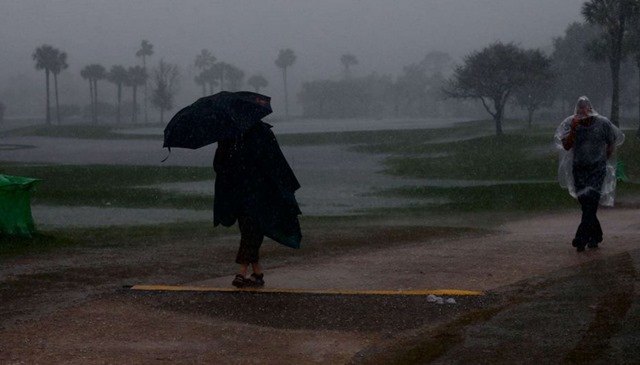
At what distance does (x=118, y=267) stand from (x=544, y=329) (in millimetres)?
5348

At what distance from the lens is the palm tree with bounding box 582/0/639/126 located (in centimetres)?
4962

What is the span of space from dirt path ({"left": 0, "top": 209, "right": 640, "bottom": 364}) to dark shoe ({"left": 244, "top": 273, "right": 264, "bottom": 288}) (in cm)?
15

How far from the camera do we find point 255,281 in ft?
27.7

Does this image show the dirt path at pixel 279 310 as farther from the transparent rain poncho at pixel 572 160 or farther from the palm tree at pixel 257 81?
the palm tree at pixel 257 81

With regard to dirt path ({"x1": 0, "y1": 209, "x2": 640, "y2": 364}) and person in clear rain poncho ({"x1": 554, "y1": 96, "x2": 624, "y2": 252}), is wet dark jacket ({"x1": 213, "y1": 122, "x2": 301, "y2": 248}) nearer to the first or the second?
dirt path ({"x1": 0, "y1": 209, "x2": 640, "y2": 364})

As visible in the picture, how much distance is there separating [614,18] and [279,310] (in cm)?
4872

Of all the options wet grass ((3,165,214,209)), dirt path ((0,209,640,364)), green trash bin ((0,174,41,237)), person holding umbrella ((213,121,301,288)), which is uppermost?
person holding umbrella ((213,121,301,288))

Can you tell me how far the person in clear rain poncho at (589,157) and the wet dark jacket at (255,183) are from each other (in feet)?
12.2

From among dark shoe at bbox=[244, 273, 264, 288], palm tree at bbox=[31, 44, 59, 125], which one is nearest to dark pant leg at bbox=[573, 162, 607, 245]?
dark shoe at bbox=[244, 273, 264, 288]

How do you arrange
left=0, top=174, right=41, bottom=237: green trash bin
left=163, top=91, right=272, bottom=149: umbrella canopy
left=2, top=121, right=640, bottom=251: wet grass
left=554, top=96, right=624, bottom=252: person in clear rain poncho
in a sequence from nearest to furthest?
left=163, top=91, right=272, bottom=149: umbrella canopy
left=554, top=96, right=624, bottom=252: person in clear rain poncho
left=0, top=174, right=41, bottom=237: green trash bin
left=2, top=121, right=640, bottom=251: wet grass

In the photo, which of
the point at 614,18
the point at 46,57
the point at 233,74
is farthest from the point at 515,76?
the point at 233,74

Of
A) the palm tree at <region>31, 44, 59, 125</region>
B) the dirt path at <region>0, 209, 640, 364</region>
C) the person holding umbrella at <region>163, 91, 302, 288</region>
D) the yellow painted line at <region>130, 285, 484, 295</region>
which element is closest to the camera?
the dirt path at <region>0, 209, 640, 364</region>

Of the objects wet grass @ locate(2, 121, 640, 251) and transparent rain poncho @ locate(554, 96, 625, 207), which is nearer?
transparent rain poncho @ locate(554, 96, 625, 207)

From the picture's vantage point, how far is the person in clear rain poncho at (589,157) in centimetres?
1012
